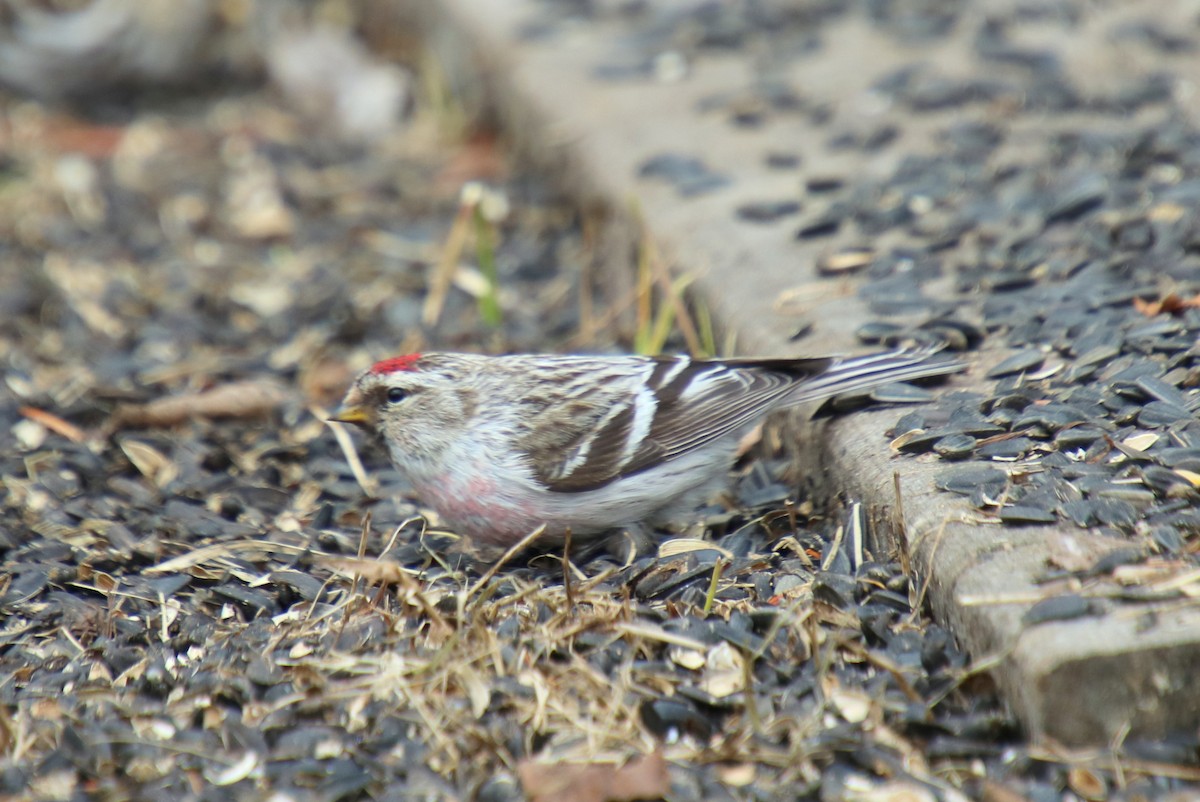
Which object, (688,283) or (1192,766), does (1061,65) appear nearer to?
(688,283)

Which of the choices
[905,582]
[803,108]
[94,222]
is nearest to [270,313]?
[94,222]

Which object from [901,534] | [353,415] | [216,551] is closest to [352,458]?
[353,415]

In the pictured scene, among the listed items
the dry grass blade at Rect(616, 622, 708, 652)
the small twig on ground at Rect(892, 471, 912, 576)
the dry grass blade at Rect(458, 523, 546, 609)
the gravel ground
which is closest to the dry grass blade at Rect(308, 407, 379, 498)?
the gravel ground

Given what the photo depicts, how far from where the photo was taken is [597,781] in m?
2.47

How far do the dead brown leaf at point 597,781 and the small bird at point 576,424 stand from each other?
3.36 ft

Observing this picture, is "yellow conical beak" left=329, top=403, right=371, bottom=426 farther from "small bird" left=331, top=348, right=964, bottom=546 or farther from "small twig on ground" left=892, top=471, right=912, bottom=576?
"small twig on ground" left=892, top=471, right=912, bottom=576

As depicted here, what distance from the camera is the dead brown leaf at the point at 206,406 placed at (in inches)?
170

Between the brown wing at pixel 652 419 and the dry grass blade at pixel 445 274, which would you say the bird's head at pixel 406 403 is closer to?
the brown wing at pixel 652 419

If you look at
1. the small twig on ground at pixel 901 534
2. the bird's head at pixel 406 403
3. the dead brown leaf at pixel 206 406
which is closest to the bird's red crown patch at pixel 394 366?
the bird's head at pixel 406 403

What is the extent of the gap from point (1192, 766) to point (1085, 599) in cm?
34

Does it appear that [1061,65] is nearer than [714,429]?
No

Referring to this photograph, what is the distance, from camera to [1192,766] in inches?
94.3

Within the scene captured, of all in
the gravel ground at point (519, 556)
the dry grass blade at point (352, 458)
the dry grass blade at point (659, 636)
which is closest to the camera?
the gravel ground at point (519, 556)

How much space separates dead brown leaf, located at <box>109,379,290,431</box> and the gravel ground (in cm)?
1
